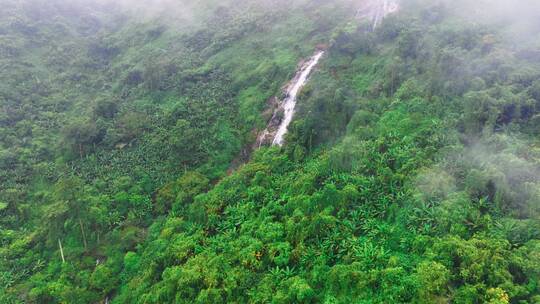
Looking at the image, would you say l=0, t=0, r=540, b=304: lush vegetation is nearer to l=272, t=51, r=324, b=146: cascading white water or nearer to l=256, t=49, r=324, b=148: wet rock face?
l=256, t=49, r=324, b=148: wet rock face

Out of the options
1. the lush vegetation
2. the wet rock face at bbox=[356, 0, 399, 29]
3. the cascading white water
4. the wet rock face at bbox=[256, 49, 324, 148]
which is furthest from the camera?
the wet rock face at bbox=[356, 0, 399, 29]

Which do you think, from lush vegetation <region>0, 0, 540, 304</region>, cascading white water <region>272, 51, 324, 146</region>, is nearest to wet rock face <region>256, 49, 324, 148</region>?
cascading white water <region>272, 51, 324, 146</region>

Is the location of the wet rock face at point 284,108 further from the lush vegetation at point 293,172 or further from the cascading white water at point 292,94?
the lush vegetation at point 293,172

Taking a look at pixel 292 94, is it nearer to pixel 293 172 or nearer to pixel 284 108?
pixel 284 108

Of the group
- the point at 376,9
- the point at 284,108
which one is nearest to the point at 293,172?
the point at 284,108


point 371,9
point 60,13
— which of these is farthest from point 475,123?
point 60,13

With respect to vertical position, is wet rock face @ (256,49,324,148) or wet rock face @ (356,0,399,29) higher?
wet rock face @ (356,0,399,29)

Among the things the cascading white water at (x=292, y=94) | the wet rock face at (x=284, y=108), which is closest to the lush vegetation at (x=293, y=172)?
the wet rock face at (x=284, y=108)
